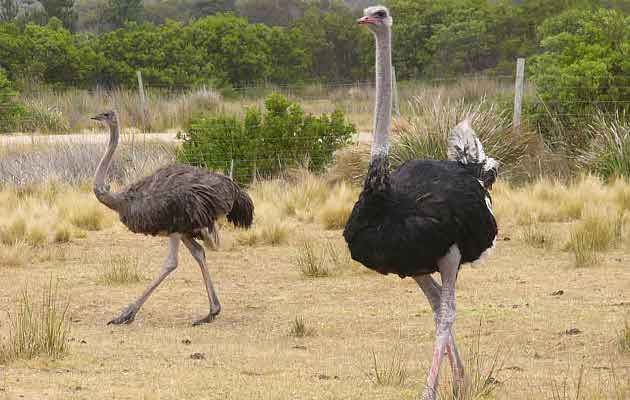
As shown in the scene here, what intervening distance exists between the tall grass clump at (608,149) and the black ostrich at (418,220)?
750 cm

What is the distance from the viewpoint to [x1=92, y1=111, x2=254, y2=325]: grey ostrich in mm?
7273

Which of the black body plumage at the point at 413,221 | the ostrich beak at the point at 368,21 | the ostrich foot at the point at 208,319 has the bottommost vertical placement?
the ostrich foot at the point at 208,319

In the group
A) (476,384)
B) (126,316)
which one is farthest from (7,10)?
(476,384)

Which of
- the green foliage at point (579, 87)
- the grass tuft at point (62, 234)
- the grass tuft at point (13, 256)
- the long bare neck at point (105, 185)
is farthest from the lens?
the green foliage at point (579, 87)

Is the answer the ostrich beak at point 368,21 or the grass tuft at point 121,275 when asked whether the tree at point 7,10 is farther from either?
the ostrich beak at point 368,21

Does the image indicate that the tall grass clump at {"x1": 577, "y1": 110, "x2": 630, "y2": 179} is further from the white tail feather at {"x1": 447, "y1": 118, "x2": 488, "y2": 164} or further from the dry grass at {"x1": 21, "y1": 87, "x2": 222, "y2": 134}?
the dry grass at {"x1": 21, "y1": 87, "x2": 222, "y2": 134}

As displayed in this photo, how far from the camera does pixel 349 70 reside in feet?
119

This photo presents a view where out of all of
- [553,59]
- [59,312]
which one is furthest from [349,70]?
[59,312]

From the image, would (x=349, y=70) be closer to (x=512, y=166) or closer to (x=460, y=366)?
(x=512, y=166)

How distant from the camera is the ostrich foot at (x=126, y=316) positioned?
23.8 feet

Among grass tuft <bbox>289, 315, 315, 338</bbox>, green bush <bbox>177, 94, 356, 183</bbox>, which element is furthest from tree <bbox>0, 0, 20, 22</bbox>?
grass tuft <bbox>289, 315, 315, 338</bbox>

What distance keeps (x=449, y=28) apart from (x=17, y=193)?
2244 cm

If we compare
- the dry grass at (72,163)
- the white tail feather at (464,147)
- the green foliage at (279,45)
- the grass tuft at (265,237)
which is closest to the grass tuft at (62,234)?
the grass tuft at (265,237)

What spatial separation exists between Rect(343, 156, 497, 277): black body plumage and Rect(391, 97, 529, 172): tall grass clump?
25.3 ft
